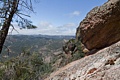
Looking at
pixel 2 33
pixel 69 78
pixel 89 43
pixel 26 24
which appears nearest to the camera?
pixel 2 33

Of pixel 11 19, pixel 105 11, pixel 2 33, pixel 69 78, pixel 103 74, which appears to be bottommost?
pixel 69 78

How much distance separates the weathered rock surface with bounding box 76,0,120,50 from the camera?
54.6 ft

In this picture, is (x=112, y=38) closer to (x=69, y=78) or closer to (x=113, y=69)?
(x=69, y=78)

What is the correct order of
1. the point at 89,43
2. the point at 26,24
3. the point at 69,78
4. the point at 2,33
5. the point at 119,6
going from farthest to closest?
the point at 89,43 < the point at 119,6 < the point at 69,78 < the point at 26,24 < the point at 2,33

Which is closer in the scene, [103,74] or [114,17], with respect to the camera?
[103,74]

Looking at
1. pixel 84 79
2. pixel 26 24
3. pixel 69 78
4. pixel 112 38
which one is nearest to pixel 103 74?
pixel 84 79

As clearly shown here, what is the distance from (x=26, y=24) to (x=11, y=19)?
0.73 m

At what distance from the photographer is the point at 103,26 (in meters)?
17.0

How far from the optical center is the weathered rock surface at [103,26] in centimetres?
1666

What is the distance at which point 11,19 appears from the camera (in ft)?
22.0

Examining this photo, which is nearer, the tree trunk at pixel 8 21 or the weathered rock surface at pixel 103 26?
the tree trunk at pixel 8 21

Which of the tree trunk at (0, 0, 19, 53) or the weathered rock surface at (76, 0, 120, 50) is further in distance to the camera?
the weathered rock surface at (76, 0, 120, 50)

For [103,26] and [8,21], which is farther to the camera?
[103,26]

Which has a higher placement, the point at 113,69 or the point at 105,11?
the point at 105,11
